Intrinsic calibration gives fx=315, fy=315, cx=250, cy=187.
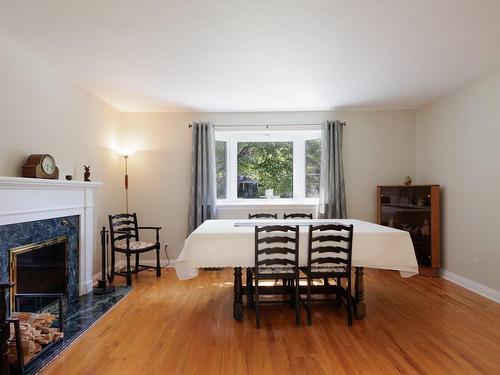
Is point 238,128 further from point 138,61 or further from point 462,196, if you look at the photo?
point 462,196

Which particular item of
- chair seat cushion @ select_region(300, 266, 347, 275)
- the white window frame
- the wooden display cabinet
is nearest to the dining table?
chair seat cushion @ select_region(300, 266, 347, 275)

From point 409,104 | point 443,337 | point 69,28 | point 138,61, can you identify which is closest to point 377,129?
point 409,104

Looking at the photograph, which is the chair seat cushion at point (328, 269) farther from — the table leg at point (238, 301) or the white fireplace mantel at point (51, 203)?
the white fireplace mantel at point (51, 203)

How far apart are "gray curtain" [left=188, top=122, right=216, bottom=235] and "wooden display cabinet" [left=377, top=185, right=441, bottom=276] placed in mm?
2576

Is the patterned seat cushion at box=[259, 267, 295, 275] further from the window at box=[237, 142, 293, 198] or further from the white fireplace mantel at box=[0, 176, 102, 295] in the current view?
the window at box=[237, 142, 293, 198]

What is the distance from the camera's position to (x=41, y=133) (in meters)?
3.10

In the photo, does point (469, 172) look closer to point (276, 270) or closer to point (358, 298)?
point (358, 298)

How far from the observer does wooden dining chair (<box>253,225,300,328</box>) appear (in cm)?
278

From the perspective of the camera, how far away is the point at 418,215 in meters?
4.45

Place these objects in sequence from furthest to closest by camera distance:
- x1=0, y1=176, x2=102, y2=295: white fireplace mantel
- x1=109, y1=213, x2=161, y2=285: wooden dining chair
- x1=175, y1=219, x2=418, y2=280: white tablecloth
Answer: x1=109, y1=213, x2=161, y2=285: wooden dining chair
x1=175, y1=219, x2=418, y2=280: white tablecloth
x1=0, y1=176, x2=102, y2=295: white fireplace mantel

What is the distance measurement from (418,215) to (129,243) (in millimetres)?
4038

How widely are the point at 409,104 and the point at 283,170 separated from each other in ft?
7.01

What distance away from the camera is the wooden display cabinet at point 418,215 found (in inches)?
168

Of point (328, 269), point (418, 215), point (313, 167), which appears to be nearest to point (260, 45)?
point (328, 269)
